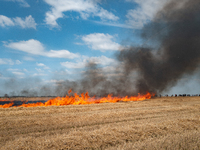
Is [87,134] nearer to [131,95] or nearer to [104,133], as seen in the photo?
[104,133]

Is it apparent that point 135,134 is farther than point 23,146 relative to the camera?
Yes

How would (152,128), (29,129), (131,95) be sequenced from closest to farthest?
(152,128) → (29,129) → (131,95)

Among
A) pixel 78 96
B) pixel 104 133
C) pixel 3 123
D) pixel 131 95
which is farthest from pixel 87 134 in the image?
pixel 131 95

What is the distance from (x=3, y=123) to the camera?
472 inches

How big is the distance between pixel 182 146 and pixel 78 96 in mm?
23450

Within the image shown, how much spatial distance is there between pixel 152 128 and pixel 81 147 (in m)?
4.78

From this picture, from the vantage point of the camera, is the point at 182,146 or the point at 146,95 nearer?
the point at 182,146

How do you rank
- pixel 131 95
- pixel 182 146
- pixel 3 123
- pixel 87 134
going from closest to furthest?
pixel 182 146, pixel 87 134, pixel 3 123, pixel 131 95

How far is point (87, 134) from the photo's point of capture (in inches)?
317

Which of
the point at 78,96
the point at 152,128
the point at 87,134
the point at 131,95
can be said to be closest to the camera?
the point at 87,134

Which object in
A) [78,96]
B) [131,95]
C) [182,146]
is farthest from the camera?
[131,95]

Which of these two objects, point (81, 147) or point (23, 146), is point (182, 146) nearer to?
point (81, 147)

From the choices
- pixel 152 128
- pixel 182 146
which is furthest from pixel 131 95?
pixel 182 146

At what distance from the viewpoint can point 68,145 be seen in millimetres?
6781
